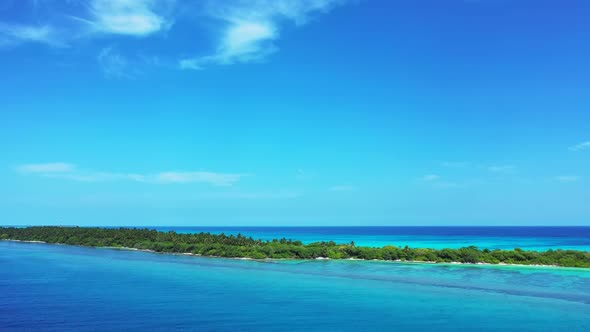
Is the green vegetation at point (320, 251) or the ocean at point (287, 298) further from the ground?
the green vegetation at point (320, 251)

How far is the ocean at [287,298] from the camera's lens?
923 inches

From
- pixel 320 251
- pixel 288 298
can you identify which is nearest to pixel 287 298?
pixel 288 298

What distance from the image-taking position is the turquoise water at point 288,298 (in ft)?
77.0

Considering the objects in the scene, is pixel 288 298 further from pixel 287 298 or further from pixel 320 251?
pixel 320 251

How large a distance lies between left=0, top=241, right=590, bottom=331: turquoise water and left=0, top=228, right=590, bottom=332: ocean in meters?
0.06

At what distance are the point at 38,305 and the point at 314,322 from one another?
52.4 feet

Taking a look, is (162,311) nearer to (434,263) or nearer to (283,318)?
(283,318)

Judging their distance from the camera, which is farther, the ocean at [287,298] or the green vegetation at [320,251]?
the green vegetation at [320,251]

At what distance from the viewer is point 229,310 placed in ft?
86.8

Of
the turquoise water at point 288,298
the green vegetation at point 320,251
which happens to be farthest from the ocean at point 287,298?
the green vegetation at point 320,251

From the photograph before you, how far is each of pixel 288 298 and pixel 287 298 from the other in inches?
2.5

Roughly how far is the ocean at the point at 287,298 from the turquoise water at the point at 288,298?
6cm

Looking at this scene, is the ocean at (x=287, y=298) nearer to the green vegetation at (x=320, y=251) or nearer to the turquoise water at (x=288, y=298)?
the turquoise water at (x=288, y=298)

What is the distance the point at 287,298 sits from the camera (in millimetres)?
30469
